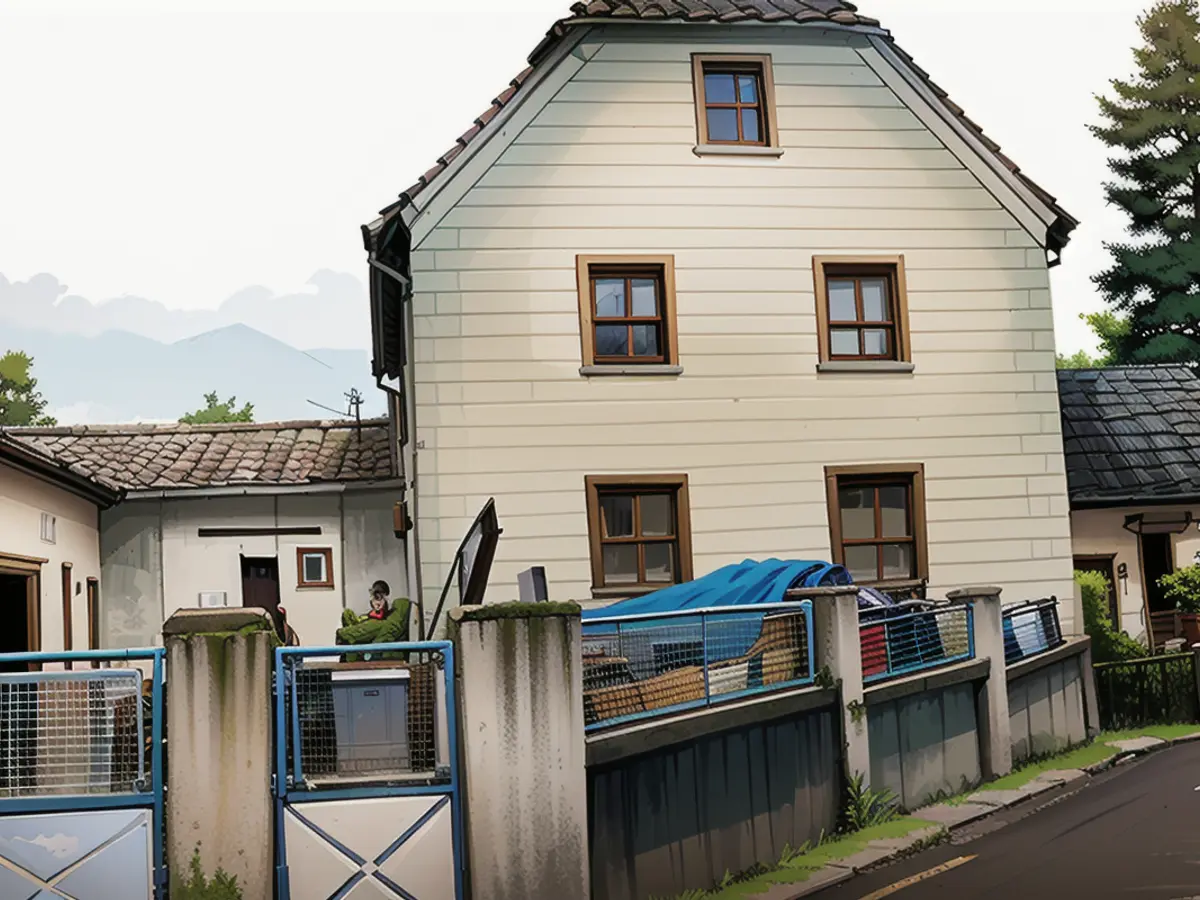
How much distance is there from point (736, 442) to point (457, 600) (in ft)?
13.9

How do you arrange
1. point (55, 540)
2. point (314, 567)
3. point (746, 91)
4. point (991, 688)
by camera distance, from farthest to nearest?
point (314, 567)
point (746, 91)
point (55, 540)
point (991, 688)

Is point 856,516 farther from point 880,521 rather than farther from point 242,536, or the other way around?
point 242,536

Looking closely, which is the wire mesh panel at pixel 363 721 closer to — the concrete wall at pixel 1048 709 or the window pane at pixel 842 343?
the concrete wall at pixel 1048 709

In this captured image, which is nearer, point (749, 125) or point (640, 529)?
point (640, 529)

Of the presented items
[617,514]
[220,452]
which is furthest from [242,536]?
[617,514]

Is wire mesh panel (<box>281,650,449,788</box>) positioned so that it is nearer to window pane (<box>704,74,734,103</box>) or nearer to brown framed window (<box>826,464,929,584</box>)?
brown framed window (<box>826,464,929,584</box>)

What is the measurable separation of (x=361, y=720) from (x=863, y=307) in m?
12.2

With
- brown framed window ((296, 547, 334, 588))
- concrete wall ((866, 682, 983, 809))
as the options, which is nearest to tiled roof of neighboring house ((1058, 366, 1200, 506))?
concrete wall ((866, 682, 983, 809))

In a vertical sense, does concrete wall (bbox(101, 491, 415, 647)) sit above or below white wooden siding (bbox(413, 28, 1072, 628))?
below

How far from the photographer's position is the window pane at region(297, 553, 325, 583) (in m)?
24.6

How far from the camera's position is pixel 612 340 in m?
19.5

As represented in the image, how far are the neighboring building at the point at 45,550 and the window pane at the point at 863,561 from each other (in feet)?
34.0

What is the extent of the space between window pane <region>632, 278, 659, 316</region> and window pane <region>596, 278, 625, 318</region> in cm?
20

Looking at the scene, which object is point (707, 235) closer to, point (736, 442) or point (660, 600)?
point (736, 442)
